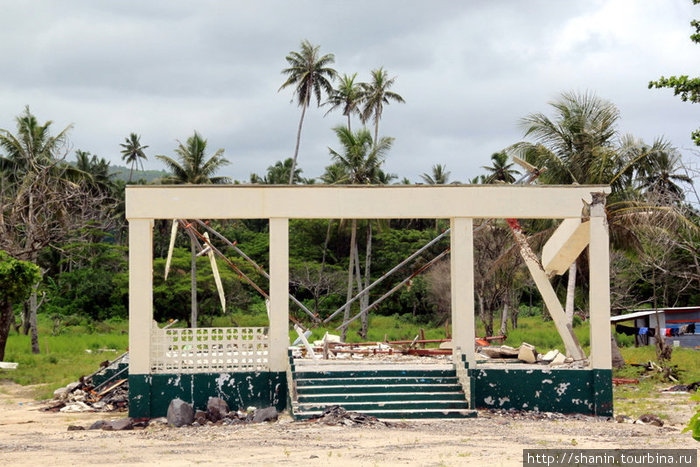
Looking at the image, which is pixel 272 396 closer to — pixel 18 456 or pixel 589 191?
pixel 18 456

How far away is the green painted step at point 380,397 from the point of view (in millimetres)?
14195

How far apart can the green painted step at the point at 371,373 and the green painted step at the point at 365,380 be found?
0.04m

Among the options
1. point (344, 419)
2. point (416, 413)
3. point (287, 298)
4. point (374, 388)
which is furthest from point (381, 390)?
point (287, 298)

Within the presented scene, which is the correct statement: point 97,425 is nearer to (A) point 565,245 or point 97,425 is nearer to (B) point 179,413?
(B) point 179,413

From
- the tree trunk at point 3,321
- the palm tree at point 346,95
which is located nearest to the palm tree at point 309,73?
the palm tree at point 346,95

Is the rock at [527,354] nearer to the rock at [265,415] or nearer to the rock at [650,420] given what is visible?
the rock at [650,420]

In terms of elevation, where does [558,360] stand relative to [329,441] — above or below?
above

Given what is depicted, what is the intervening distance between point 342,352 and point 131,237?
5788 mm

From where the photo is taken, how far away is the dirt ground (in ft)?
33.4

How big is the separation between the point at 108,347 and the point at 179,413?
17530 mm

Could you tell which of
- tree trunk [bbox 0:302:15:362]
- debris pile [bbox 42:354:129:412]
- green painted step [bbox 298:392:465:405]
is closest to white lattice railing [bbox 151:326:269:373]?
green painted step [bbox 298:392:465:405]

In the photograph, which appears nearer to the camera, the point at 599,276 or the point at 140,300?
the point at 140,300

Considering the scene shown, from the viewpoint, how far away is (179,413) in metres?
13.8

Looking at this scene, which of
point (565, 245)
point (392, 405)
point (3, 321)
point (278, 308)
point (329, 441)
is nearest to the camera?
point (329, 441)
